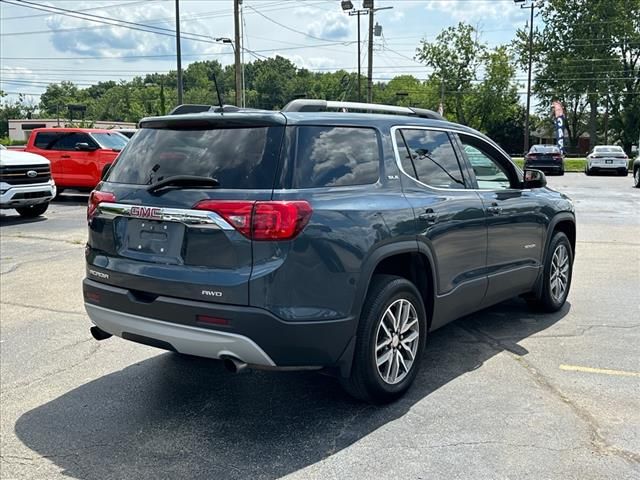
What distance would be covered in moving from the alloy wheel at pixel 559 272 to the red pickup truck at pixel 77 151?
13.9 metres

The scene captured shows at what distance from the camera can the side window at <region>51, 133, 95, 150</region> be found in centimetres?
1778

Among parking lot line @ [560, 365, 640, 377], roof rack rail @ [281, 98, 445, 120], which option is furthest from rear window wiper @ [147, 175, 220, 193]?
parking lot line @ [560, 365, 640, 377]

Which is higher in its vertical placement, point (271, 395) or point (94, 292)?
point (94, 292)

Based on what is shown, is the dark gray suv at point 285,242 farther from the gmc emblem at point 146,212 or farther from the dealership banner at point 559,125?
the dealership banner at point 559,125

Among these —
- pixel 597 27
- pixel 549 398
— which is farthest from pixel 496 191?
pixel 597 27

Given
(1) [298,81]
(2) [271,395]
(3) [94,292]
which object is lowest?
(2) [271,395]

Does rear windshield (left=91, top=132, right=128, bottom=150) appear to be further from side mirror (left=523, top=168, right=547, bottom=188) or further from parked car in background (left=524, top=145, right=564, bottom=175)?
parked car in background (left=524, top=145, right=564, bottom=175)

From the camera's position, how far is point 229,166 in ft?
11.7

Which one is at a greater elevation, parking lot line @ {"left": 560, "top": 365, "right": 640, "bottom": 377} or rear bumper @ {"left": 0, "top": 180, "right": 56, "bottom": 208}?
rear bumper @ {"left": 0, "top": 180, "right": 56, "bottom": 208}

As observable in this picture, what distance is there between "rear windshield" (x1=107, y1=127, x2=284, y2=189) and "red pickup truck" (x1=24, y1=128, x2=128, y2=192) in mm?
14195

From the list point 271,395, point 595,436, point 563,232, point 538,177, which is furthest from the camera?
point 563,232

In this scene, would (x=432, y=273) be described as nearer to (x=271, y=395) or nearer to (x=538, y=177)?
(x=271, y=395)

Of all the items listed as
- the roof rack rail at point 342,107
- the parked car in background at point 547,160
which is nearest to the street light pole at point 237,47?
the parked car in background at point 547,160

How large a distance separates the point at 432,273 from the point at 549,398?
110cm
